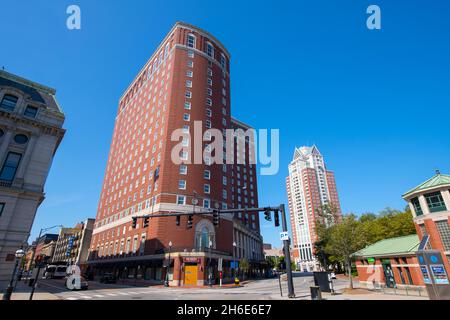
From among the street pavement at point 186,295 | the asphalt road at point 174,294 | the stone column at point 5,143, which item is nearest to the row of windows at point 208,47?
the stone column at point 5,143

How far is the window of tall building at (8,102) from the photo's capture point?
104 ft

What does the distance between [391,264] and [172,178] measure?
35658mm

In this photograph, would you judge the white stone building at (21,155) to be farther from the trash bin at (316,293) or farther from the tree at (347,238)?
the tree at (347,238)

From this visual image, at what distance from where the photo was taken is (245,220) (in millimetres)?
82812

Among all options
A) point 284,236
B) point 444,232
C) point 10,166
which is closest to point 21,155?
point 10,166

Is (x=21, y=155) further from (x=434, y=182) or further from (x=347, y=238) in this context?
(x=434, y=182)

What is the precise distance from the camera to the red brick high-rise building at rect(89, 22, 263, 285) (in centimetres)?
4262

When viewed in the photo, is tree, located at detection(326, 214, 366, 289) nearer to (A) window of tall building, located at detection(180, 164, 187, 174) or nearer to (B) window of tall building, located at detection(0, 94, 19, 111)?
(A) window of tall building, located at detection(180, 164, 187, 174)

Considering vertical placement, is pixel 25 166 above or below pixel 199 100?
below

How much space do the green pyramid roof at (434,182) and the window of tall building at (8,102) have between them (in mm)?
51232

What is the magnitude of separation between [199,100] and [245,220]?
45.0 m
